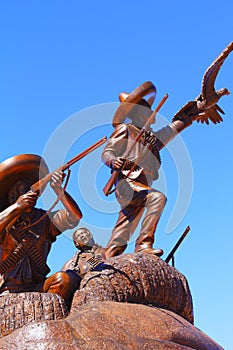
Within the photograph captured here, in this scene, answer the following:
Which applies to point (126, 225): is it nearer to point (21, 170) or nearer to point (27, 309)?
point (21, 170)

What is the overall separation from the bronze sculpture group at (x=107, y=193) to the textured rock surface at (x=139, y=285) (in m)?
0.21

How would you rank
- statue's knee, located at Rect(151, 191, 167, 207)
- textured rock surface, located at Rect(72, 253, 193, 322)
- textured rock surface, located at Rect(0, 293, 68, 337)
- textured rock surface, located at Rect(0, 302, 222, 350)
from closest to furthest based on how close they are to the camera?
textured rock surface, located at Rect(0, 302, 222, 350)
textured rock surface, located at Rect(0, 293, 68, 337)
textured rock surface, located at Rect(72, 253, 193, 322)
statue's knee, located at Rect(151, 191, 167, 207)

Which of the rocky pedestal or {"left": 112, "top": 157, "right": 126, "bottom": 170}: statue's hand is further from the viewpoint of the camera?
{"left": 112, "top": 157, "right": 126, "bottom": 170}: statue's hand

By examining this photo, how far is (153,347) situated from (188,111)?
4679mm

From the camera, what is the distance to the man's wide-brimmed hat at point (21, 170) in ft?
23.3

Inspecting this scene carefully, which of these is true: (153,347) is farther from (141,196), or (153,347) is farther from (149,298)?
(141,196)

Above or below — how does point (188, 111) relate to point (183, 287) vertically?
above

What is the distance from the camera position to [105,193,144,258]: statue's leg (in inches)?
323

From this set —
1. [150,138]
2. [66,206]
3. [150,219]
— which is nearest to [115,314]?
[66,206]

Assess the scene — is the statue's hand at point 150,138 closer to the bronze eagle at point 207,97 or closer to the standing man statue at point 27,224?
the bronze eagle at point 207,97

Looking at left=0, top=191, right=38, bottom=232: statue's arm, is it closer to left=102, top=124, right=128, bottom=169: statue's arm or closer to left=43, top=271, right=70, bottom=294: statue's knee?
left=43, top=271, right=70, bottom=294: statue's knee

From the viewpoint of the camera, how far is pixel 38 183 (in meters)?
6.75

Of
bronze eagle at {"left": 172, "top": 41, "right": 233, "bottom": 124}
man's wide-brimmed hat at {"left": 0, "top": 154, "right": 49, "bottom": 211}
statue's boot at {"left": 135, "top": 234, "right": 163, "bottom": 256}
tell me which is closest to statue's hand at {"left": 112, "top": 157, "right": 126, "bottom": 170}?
statue's boot at {"left": 135, "top": 234, "right": 163, "bottom": 256}

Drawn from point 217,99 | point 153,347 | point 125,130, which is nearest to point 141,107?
point 125,130
